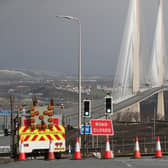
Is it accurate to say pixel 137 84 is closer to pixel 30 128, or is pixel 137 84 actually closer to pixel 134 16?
pixel 134 16

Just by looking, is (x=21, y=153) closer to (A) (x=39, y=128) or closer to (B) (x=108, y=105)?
(A) (x=39, y=128)

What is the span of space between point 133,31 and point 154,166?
217ft

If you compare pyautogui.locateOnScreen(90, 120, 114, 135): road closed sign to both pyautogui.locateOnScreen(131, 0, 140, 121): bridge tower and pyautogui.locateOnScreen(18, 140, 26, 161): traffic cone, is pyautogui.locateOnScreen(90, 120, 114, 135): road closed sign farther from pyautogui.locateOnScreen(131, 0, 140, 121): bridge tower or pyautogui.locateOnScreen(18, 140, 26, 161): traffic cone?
pyautogui.locateOnScreen(131, 0, 140, 121): bridge tower

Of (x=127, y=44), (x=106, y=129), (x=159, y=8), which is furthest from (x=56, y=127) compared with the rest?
(x=159, y=8)

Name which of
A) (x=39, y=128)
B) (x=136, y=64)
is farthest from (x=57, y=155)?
(x=136, y=64)

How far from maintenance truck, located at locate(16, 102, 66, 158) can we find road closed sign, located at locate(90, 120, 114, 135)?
14.8ft

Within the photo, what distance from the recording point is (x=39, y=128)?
2012 centimetres

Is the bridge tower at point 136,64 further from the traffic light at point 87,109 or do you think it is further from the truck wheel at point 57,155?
the truck wheel at point 57,155

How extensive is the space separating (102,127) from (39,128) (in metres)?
5.34

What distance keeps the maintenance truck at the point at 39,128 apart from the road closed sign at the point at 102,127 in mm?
4523

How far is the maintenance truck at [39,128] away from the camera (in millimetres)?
19984

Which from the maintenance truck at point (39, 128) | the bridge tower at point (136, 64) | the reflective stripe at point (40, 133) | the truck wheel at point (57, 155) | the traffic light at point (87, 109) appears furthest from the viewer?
the bridge tower at point (136, 64)

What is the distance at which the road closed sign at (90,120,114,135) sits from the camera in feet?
81.5

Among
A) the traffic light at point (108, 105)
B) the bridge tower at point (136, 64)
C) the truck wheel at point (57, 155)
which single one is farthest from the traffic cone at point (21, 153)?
the bridge tower at point (136, 64)
